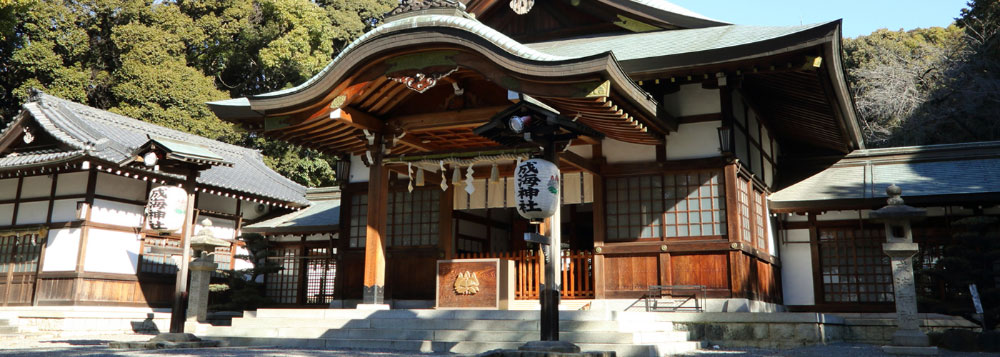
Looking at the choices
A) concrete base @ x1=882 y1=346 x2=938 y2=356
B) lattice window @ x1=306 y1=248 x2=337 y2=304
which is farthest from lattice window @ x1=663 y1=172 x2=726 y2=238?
lattice window @ x1=306 y1=248 x2=337 y2=304

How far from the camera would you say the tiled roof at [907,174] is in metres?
13.1

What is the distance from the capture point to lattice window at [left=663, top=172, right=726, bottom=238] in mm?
11266

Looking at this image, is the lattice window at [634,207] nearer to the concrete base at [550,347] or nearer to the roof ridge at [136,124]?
the concrete base at [550,347]

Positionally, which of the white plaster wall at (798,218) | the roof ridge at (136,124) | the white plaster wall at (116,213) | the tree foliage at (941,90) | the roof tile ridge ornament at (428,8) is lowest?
the white plaster wall at (798,218)

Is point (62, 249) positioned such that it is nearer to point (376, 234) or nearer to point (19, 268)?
point (19, 268)

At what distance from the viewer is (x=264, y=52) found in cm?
3020

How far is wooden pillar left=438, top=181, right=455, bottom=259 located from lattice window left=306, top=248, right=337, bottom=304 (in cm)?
443

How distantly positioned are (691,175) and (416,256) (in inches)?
205

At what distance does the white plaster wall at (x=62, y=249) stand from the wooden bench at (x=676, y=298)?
40.6ft

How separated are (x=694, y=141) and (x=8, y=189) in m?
16.1

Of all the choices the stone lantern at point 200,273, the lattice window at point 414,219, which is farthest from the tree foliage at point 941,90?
the stone lantern at point 200,273

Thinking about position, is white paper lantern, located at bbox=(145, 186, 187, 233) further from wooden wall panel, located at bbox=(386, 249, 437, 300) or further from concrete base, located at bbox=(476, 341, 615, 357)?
concrete base, located at bbox=(476, 341, 615, 357)

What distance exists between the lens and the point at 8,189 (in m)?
17.6

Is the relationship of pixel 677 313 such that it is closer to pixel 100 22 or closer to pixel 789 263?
pixel 789 263
